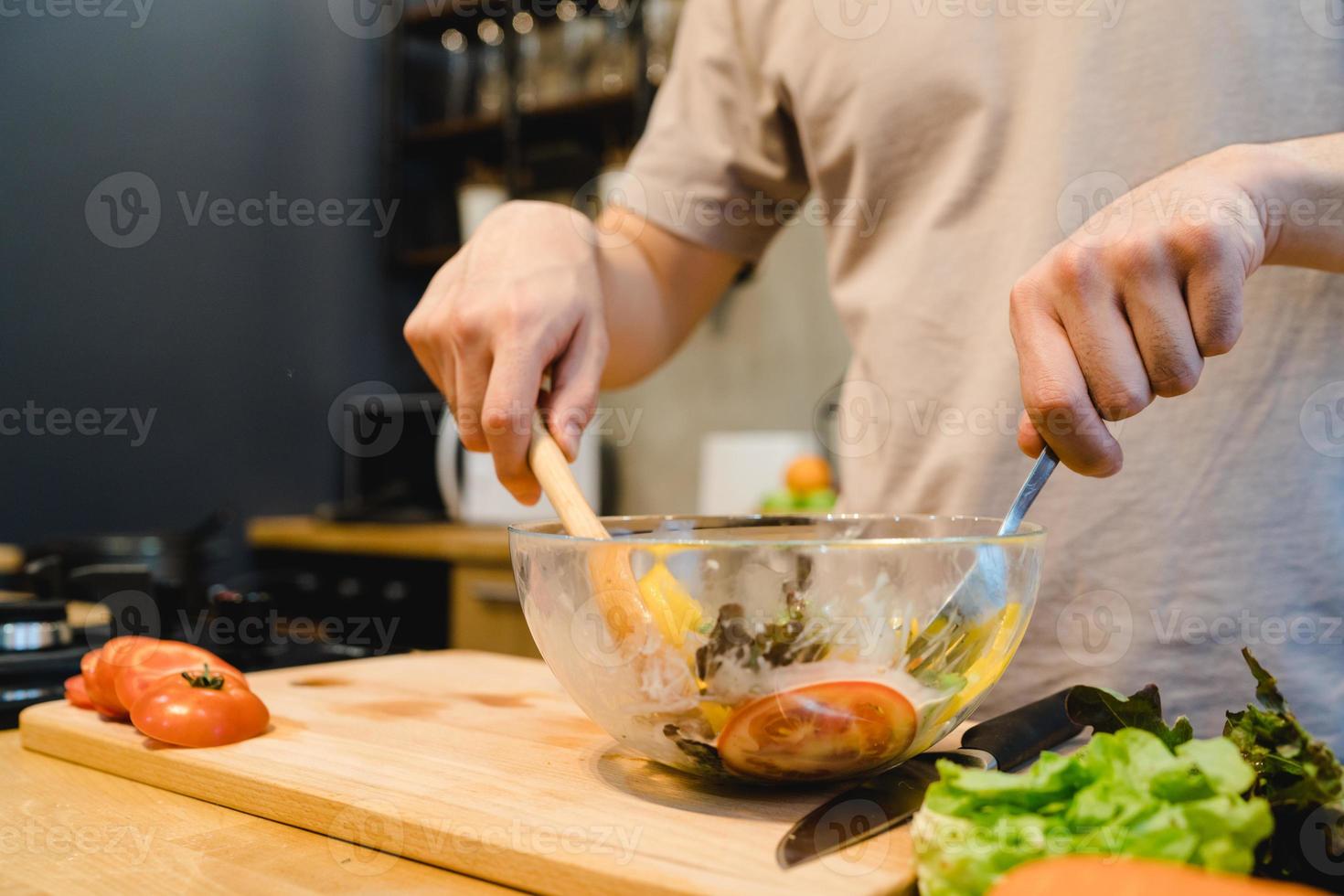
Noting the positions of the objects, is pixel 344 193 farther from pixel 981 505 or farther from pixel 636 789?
pixel 636 789

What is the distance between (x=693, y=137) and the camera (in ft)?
3.92

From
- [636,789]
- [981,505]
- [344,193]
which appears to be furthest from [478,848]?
A: [344,193]

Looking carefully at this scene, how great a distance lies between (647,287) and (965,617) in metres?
0.69

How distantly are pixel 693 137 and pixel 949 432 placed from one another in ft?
1.38

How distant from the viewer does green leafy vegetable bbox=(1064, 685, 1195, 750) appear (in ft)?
1.88

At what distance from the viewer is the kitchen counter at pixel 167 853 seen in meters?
0.53

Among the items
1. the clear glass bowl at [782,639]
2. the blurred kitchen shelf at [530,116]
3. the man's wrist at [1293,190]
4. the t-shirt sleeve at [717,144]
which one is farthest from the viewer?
the blurred kitchen shelf at [530,116]
